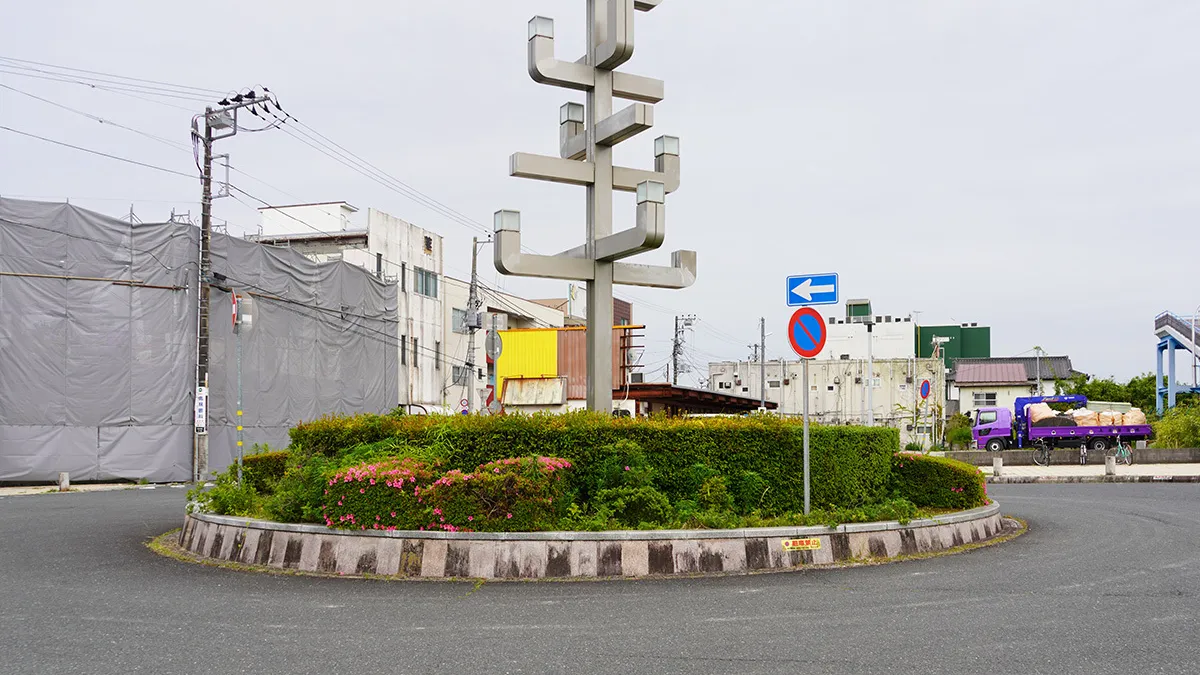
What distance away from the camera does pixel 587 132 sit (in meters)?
15.0

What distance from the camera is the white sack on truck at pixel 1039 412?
142ft

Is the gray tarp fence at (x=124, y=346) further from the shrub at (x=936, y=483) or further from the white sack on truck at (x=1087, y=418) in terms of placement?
the white sack on truck at (x=1087, y=418)

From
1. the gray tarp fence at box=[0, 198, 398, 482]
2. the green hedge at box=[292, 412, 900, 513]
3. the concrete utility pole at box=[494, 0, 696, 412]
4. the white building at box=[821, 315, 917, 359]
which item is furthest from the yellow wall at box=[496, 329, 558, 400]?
the green hedge at box=[292, 412, 900, 513]

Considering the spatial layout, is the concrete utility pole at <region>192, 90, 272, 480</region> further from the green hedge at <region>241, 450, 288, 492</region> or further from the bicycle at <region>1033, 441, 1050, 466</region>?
the bicycle at <region>1033, 441, 1050, 466</region>

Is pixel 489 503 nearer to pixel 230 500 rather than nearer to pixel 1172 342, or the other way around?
pixel 230 500

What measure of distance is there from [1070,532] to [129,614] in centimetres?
1237

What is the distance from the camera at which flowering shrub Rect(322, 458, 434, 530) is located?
1073cm

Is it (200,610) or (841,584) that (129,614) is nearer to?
(200,610)

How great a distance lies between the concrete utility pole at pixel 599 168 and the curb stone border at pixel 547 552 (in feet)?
13.2

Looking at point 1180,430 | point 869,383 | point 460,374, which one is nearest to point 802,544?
point 1180,430

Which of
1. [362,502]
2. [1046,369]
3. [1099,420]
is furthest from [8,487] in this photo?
[1046,369]

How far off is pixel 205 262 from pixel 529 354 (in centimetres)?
2363

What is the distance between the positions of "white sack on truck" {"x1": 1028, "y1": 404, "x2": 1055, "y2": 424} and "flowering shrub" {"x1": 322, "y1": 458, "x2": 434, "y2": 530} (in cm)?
3824

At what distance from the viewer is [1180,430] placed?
128 ft
